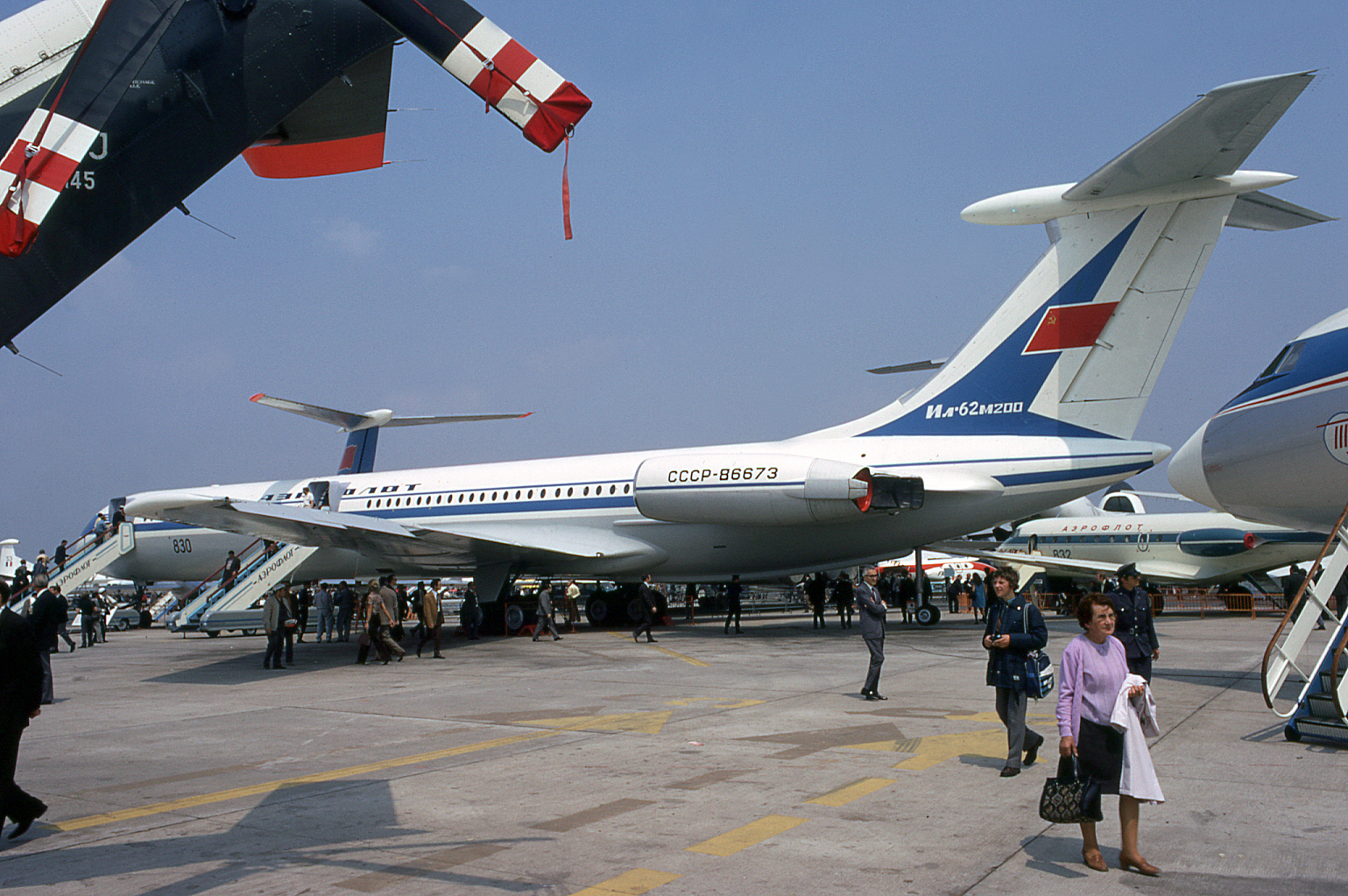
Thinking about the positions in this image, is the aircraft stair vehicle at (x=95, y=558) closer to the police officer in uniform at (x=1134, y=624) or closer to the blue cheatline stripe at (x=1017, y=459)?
the blue cheatline stripe at (x=1017, y=459)

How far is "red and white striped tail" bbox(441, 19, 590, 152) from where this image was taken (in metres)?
4.61

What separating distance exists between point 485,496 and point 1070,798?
19428mm

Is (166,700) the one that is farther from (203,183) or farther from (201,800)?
(203,183)

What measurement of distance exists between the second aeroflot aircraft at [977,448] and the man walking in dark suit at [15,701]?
928 centimetres

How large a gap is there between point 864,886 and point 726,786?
7.05 ft

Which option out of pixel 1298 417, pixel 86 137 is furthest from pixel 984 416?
pixel 86 137

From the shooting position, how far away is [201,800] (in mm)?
6398

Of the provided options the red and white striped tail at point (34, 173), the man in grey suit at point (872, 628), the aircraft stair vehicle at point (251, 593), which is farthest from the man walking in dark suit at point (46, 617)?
the aircraft stair vehicle at point (251, 593)

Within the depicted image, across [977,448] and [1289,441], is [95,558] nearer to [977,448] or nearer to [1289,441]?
[977,448]

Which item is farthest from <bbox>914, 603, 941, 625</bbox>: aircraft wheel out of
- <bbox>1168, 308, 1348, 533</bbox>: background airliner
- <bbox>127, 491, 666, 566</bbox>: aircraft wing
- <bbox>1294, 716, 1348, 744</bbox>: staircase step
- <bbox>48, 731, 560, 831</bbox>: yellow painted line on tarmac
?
<bbox>48, 731, 560, 831</bbox>: yellow painted line on tarmac

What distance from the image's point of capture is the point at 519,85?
4.62m

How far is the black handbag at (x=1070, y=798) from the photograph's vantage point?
180 inches

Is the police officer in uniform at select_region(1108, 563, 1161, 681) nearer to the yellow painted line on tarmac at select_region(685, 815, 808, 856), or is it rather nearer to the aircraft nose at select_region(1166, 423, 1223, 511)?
the aircraft nose at select_region(1166, 423, 1223, 511)

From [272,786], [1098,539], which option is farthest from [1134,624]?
[1098,539]
